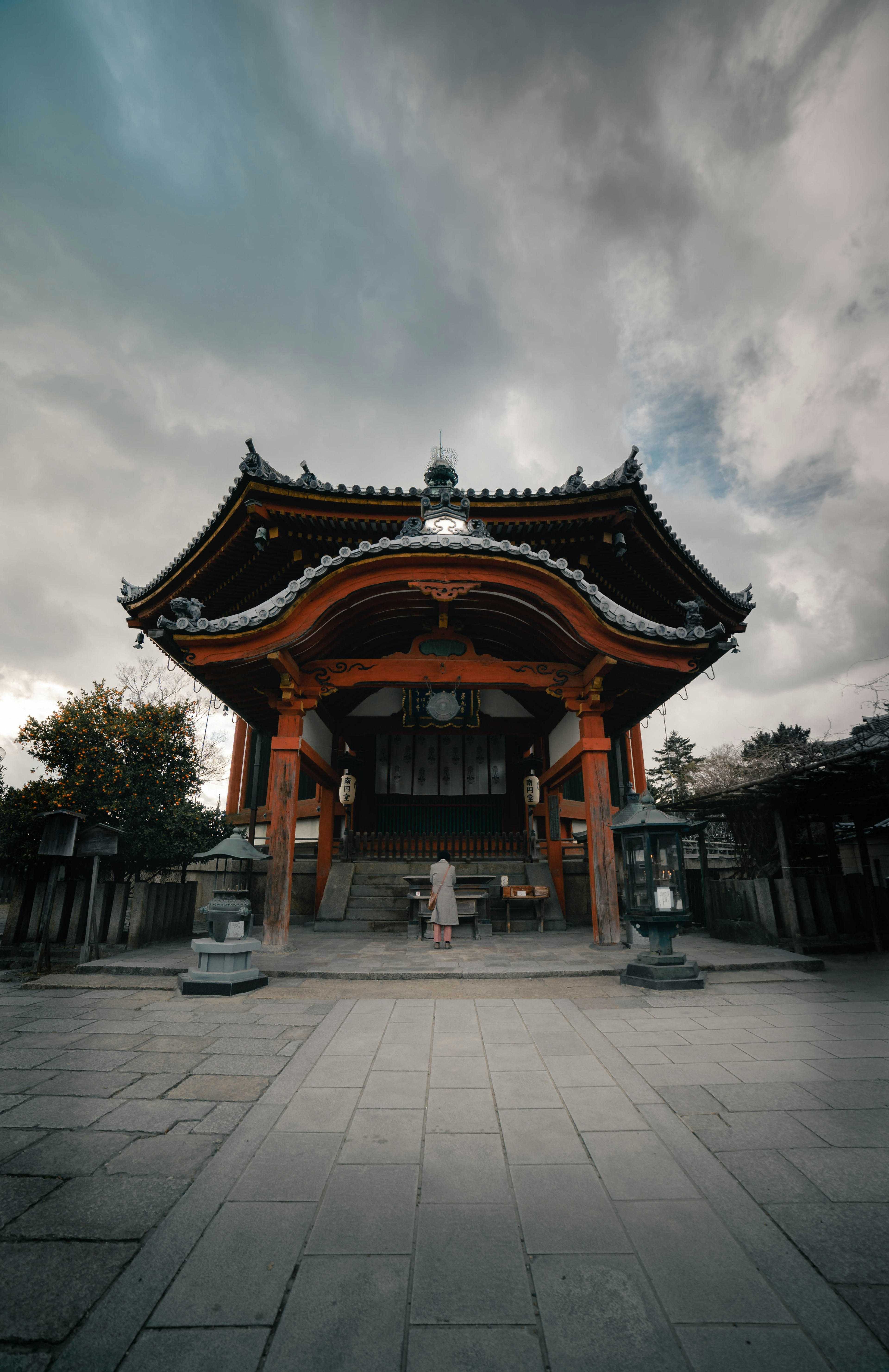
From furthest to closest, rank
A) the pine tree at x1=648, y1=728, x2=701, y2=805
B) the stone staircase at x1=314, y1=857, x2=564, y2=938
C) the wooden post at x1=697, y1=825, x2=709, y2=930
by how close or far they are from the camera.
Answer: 1. the pine tree at x1=648, y1=728, x2=701, y2=805
2. the stone staircase at x1=314, y1=857, x2=564, y2=938
3. the wooden post at x1=697, y1=825, x2=709, y2=930

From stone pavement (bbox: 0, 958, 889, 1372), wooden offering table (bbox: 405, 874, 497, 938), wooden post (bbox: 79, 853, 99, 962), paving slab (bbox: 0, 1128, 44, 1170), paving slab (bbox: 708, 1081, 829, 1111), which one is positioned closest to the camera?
stone pavement (bbox: 0, 958, 889, 1372)

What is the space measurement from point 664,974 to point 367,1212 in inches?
191

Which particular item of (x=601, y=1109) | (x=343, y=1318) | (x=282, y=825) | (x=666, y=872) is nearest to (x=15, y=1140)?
(x=343, y=1318)

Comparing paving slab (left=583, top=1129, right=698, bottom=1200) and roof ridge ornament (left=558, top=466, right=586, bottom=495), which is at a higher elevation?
roof ridge ornament (left=558, top=466, right=586, bottom=495)

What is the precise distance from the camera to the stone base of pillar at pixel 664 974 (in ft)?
20.4

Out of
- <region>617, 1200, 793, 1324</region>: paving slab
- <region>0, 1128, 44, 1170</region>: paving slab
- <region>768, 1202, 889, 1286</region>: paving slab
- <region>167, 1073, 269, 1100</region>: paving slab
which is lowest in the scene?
<region>768, 1202, 889, 1286</region>: paving slab

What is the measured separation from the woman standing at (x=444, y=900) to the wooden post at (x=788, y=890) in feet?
16.1

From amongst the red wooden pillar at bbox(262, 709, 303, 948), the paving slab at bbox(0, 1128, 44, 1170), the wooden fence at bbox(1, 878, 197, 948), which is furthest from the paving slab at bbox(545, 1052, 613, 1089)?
the wooden fence at bbox(1, 878, 197, 948)

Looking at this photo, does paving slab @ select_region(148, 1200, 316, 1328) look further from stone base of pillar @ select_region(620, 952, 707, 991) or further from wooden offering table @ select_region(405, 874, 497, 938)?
wooden offering table @ select_region(405, 874, 497, 938)

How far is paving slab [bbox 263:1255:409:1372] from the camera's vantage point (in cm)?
165

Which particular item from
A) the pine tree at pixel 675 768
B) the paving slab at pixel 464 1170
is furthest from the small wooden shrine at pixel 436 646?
the pine tree at pixel 675 768

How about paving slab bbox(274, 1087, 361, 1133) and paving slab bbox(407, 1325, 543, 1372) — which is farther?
paving slab bbox(274, 1087, 361, 1133)

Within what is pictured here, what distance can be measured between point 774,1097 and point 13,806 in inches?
421

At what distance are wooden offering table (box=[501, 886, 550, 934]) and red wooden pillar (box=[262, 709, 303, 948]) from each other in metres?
3.94
